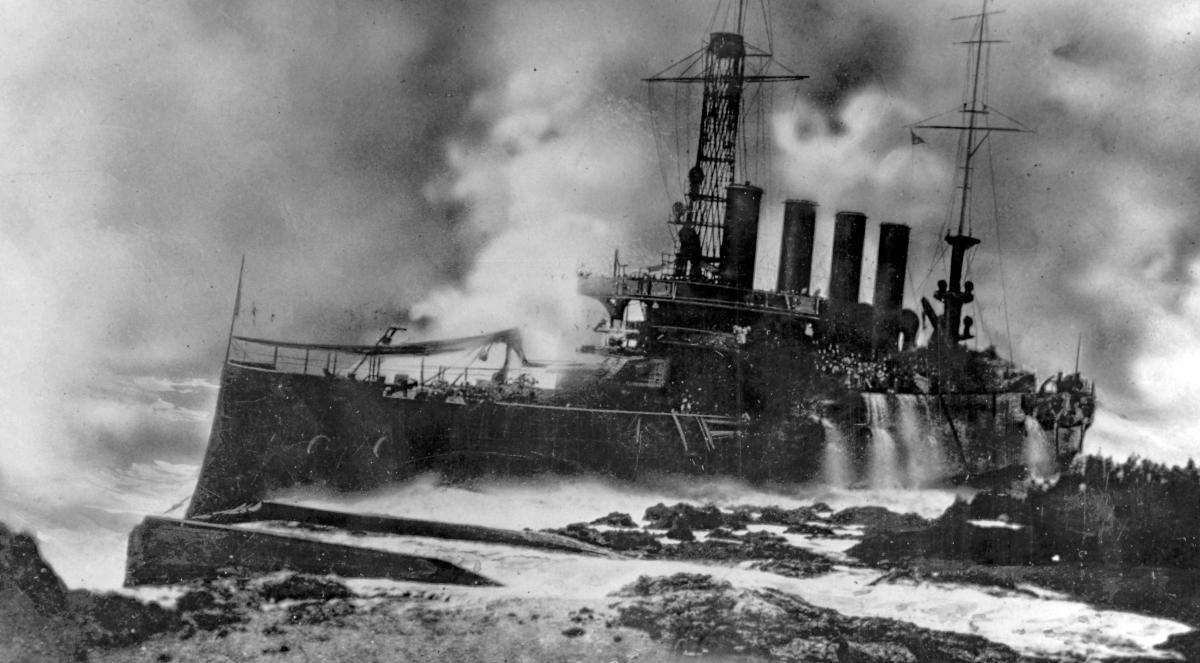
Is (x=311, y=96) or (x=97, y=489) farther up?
(x=311, y=96)

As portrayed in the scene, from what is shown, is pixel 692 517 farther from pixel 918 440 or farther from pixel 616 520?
pixel 918 440

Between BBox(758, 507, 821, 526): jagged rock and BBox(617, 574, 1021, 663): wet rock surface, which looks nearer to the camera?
BBox(617, 574, 1021, 663): wet rock surface

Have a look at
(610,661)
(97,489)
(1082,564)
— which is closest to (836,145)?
(1082,564)

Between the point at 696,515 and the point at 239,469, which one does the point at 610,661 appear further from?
the point at 239,469

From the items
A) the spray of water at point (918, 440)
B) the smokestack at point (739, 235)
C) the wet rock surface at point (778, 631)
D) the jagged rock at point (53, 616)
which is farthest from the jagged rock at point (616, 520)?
the jagged rock at point (53, 616)

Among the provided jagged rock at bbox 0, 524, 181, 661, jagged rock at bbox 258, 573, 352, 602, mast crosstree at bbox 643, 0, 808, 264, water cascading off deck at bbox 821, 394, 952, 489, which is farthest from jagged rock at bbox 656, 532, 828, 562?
jagged rock at bbox 0, 524, 181, 661

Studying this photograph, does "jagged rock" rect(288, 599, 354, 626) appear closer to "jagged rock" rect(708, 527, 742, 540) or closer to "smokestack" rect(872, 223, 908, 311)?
"jagged rock" rect(708, 527, 742, 540)

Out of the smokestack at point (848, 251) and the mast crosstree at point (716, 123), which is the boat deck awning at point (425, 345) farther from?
the smokestack at point (848, 251)
